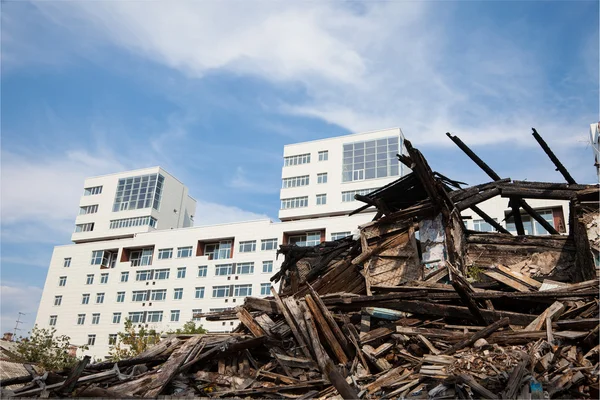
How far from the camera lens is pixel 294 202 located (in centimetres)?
5206

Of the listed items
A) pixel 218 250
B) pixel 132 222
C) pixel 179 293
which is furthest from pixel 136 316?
pixel 132 222

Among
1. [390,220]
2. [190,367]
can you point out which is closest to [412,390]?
[190,367]

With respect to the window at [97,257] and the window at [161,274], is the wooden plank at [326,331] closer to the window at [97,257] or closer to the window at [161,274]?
the window at [161,274]

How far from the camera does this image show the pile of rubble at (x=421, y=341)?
24.5 feet

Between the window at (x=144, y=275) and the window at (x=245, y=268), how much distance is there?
11.3 meters

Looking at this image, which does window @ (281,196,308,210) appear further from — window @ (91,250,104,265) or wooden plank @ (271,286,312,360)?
wooden plank @ (271,286,312,360)

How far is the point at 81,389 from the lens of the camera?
8.52m

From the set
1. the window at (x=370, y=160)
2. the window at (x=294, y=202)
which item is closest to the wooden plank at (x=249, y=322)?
the window at (x=370, y=160)

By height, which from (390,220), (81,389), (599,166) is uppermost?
(599,166)

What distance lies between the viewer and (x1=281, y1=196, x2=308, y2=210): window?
51.5 metres

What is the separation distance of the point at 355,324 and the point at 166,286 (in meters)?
44.7

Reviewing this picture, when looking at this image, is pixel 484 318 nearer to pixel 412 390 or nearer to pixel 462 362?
pixel 462 362

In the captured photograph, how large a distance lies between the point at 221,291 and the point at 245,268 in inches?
139

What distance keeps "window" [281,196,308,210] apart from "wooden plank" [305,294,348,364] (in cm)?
4113
